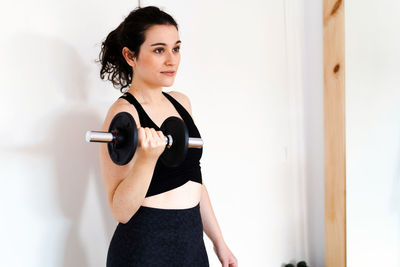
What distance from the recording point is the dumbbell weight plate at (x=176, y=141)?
0.94m

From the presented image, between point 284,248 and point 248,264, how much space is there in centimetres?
30

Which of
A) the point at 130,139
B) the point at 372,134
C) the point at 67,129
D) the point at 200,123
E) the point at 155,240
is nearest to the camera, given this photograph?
the point at 130,139

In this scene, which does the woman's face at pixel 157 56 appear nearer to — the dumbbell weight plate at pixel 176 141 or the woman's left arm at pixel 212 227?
the dumbbell weight plate at pixel 176 141

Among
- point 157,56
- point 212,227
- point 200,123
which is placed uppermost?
point 157,56

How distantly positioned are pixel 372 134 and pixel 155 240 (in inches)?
52.7

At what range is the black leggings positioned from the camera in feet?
3.37

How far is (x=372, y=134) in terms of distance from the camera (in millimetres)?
1954

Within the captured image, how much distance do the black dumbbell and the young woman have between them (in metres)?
0.06

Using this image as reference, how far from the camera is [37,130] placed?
1162 mm

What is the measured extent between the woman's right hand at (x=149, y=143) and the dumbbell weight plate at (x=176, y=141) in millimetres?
47

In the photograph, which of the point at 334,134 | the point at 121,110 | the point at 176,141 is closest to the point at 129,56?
the point at 121,110

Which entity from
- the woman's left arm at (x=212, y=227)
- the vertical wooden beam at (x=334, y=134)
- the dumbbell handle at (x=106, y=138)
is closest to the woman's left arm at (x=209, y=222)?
the woman's left arm at (x=212, y=227)

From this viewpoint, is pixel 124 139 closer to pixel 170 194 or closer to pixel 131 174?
pixel 131 174

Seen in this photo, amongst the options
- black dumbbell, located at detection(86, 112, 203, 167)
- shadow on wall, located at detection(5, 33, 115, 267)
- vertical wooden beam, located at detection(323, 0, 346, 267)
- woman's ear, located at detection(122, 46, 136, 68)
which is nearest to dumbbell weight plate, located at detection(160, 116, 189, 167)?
black dumbbell, located at detection(86, 112, 203, 167)
